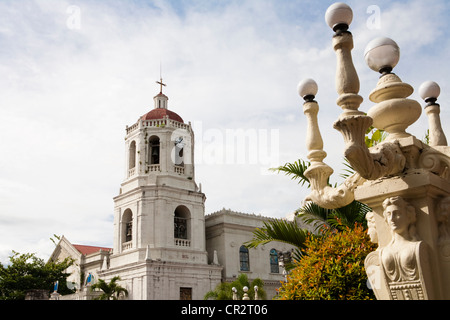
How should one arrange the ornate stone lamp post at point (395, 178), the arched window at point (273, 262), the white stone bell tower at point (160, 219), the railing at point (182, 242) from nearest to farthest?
1. the ornate stone lamp post at point (395, 178)
2. the white stone bell tower at point (160, 219)
3. the railing at point (182, 242)
4. the arched window at point (273, 262)

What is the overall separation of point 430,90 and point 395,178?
2620mm

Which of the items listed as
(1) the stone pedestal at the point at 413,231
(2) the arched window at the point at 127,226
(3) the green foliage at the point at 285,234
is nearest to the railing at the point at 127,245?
(2) the arched window at the point at 127,226

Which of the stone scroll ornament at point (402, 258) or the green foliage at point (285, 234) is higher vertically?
the green foliage at point (285, 234)

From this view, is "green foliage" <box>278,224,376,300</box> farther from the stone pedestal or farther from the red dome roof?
the red dome roof

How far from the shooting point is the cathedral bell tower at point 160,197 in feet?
105

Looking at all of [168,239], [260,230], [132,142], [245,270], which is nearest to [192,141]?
[132,142]

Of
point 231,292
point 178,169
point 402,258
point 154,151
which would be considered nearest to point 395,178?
point 402,258

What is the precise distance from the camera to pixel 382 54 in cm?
493

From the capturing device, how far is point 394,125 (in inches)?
196

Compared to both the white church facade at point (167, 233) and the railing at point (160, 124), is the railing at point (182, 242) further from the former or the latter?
the railing at point (160, 124)

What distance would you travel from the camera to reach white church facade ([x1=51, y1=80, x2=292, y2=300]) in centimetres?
3119

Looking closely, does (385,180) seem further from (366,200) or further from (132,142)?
(132,142)

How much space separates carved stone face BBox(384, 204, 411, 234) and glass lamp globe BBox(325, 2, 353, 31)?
1.90 meters

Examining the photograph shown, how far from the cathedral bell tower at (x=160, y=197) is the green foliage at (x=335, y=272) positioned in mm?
24520
